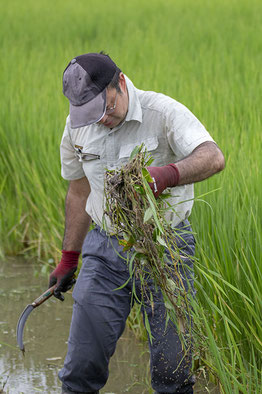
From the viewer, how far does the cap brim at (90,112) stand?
2.15 meters

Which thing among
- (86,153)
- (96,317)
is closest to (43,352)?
(96,317)

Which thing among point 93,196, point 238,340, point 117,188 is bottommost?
point 238,340

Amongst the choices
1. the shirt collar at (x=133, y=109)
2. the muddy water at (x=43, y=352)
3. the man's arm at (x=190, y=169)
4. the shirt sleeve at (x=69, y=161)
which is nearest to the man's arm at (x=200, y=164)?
the man's arm at (x=190, y=169)

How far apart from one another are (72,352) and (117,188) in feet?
2.50

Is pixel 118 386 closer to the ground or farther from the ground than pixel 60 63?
closer to the ground

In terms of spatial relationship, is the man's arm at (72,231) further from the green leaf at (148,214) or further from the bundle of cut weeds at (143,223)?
the green leaf at (148,214)

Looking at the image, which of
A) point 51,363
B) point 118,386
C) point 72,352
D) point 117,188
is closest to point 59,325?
point 51,363

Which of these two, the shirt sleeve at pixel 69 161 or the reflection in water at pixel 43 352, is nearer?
the shirt sleeve at pixel 69 161

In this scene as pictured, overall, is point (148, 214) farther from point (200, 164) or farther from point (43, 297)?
point (43, 297)

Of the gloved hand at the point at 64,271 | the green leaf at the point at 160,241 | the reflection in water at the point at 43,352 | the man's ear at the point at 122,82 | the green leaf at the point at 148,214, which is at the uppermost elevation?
the man's ear at the point at 122,82

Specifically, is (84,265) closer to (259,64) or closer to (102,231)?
(102,231)

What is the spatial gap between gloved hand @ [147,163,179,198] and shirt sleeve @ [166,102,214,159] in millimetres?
253

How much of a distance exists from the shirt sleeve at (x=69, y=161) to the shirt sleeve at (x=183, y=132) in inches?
16.8

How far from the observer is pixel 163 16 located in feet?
30.4
